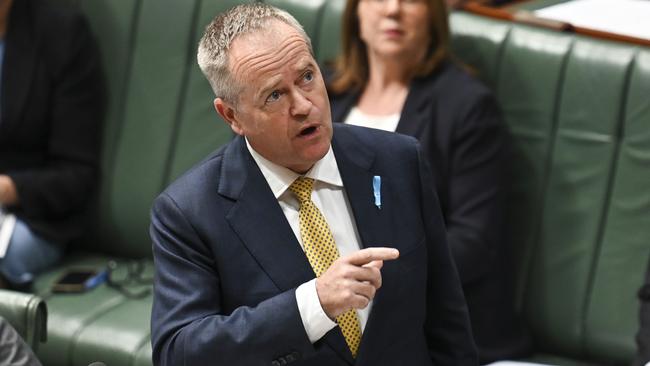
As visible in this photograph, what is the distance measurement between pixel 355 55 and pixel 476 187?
0.58 m

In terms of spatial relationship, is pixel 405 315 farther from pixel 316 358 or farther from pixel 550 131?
pixel 550 131

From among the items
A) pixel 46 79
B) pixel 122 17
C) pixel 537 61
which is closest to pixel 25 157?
pixel 46 79

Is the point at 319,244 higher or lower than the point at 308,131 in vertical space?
lower

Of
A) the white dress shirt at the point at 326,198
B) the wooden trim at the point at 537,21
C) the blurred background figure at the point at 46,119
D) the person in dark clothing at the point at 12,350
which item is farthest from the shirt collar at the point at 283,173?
the blurred background figure at the point at 46,119

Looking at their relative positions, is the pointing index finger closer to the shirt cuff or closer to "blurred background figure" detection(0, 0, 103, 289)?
the shirt cuff

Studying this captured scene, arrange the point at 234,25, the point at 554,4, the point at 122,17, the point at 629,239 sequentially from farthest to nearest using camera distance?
the point at 122,17 < the point at 554,4 < the point at 629,239 < the point at 234,25

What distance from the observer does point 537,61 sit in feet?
11.0

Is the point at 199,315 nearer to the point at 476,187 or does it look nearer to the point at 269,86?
the point at 269,86

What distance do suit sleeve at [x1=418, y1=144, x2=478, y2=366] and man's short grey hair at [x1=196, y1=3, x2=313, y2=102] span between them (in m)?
0.41

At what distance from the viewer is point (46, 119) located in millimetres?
3805

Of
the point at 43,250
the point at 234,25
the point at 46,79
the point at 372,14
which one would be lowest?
the point at 43,250

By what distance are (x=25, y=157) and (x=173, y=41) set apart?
2.06 feet

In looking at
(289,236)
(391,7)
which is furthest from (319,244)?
(391,7)

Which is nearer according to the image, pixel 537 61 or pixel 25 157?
pixel 537 61
